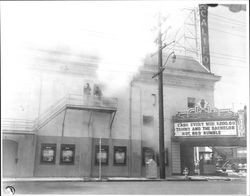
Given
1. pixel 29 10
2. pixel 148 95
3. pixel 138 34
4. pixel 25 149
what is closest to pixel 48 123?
pixel 25 149

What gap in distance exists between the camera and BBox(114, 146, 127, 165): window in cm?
760

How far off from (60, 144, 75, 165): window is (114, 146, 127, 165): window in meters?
0.88

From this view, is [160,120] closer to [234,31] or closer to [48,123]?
[48,123]

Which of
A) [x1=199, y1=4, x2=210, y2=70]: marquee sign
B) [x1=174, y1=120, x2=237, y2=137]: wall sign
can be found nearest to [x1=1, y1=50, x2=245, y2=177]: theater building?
[x1=199, y1=4, x2=210, y2=70]: marquee sign

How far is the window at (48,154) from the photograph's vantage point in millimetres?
7160

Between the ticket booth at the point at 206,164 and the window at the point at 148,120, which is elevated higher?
the window at the point at 148,120

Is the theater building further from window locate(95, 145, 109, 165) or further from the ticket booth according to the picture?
the ticket booth

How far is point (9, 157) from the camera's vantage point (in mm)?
6195

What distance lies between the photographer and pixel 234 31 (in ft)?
17.8

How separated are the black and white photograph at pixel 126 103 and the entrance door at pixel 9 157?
0.02 metres

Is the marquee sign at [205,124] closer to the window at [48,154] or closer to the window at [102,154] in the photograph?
the window at [102,154]

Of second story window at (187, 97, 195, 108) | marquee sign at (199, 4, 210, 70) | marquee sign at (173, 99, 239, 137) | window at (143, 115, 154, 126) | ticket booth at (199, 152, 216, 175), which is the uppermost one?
marquee sign at (199, 4, 210, 70)

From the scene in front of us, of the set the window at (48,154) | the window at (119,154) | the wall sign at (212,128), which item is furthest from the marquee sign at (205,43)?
the window at (48,154)

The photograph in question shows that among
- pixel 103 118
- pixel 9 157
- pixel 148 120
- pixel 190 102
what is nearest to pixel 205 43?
pixel 190 102
